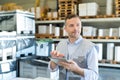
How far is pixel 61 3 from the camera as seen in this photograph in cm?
554

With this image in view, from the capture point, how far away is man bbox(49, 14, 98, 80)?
183 centimetres

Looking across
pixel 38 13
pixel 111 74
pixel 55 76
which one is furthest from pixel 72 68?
pixel 38 13

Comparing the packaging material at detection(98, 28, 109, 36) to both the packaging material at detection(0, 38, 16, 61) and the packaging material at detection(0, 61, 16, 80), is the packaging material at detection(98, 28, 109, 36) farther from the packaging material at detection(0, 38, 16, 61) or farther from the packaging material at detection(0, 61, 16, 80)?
the packaging material at detection(0, 61, 16, 80)

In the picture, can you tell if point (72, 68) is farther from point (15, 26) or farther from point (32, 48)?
point (32, 48)

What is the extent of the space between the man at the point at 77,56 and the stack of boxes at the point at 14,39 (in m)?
2.47

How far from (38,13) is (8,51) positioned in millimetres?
1914

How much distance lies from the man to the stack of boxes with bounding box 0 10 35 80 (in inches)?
97.4

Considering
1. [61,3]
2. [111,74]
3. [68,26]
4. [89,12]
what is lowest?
[111,74]

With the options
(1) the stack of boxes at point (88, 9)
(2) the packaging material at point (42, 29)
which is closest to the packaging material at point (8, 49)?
(2) the packaging material at point (42, 29)

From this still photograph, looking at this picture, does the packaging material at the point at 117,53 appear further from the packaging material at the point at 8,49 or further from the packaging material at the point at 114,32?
the packaging material at the point at 8,49

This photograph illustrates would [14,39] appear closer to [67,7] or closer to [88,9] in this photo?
[67,7]

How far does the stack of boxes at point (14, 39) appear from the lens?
433cm

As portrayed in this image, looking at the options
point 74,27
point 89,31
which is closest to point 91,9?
point 89,31

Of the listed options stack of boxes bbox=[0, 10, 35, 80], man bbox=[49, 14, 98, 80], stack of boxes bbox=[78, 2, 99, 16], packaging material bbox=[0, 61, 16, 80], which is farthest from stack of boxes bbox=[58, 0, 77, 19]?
man bbox=[49, 14, 98, 80]
